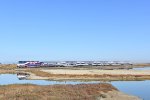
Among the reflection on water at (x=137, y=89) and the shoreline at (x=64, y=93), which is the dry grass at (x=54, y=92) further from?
the reflection on water at (x=137, y=89)

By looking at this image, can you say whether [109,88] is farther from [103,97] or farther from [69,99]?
[69,99]

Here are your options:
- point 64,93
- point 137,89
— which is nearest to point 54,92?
point 64,93

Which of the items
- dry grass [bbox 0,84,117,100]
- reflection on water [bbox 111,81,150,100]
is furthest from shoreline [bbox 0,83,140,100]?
reflection on water [bbox 111,81,150,100]

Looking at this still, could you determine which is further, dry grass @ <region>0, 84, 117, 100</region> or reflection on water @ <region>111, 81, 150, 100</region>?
reflection on water @ <region>111, 81, 150, 100</region>

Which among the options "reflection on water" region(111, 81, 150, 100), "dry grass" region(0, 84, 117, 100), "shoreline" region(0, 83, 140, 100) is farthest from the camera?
"reflection on water" region(111, 81, 150, 100)

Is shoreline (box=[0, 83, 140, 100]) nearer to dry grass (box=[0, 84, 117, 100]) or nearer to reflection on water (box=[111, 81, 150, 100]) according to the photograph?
dry grass (box=[0, 84, 117, 100])

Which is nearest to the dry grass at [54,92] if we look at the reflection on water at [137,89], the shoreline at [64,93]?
the shoreline at [64,93]

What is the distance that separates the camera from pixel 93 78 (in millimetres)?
89938

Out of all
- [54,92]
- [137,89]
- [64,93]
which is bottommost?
[137,89]

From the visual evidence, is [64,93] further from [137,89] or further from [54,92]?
[137,89]

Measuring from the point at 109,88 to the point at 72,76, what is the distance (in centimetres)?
3686

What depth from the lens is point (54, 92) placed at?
4616cm

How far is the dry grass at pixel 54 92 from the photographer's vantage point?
40219 mm

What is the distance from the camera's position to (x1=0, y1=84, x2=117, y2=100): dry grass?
1583 inches
